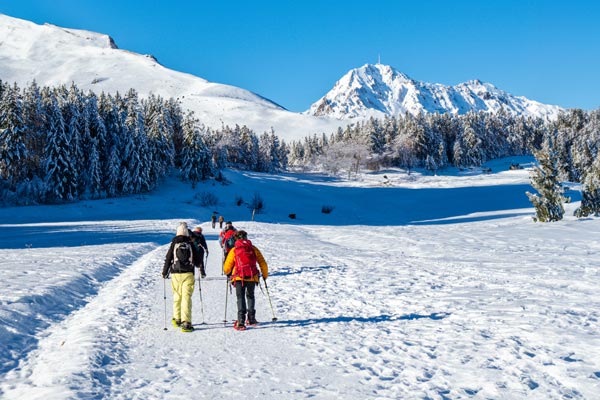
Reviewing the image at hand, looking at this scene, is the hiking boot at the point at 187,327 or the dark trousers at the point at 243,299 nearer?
the hiking boot at the point at 187,327

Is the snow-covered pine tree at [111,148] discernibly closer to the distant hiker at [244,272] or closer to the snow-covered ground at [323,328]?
the snow-covered ground at [323,328]

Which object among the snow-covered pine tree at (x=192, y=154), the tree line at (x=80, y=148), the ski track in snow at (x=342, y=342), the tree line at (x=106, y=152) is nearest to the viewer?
the ski track in snow at (x=342, y=342)

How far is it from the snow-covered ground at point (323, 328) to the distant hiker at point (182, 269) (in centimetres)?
45

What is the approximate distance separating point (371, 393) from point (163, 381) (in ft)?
8.96

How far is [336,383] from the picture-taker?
5586 mm

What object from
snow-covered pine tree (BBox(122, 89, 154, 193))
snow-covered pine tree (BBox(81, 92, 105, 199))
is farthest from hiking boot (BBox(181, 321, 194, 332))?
snow-covered pine tree (BBox(122, 89, 154, 193))

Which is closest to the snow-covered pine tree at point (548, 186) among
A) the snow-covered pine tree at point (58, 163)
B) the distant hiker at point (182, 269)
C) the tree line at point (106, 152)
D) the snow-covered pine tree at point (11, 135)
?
the tree line at point (106, 152)

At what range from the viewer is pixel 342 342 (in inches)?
286

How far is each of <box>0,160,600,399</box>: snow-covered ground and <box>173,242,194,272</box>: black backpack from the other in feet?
3.96

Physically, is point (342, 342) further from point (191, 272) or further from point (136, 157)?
point (136, 157)

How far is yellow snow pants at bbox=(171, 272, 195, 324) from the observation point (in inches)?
313

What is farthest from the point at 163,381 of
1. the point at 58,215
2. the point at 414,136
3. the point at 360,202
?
the point at 414,136

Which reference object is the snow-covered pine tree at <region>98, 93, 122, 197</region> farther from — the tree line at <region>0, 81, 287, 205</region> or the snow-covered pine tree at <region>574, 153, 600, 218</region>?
the snow-covered pine tree at <region>574, 153, 600, 218</region>

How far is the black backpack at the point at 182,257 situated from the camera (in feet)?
26.3
